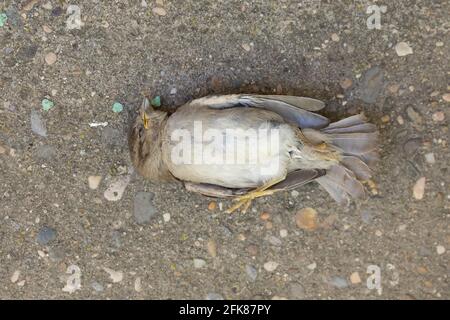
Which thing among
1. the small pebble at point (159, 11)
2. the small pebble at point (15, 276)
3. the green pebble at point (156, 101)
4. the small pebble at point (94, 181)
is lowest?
the small pebble at point (15, 276)

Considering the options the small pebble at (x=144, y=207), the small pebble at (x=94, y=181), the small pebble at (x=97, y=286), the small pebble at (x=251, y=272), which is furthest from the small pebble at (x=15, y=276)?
the small pebble at (x=251, y=272)

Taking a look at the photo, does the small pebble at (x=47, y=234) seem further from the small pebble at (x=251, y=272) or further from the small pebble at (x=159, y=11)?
the small pebble at (x=159, y=11)

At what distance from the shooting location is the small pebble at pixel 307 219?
2.87 meters

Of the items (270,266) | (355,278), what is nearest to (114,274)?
(270,266)

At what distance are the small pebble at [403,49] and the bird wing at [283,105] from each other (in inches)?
21.3

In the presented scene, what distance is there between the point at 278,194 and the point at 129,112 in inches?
36.7

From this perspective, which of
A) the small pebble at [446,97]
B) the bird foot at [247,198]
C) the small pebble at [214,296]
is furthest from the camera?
the small pebble at [214,296]

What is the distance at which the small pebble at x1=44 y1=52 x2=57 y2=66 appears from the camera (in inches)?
116

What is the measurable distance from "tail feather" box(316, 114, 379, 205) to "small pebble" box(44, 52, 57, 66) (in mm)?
1528

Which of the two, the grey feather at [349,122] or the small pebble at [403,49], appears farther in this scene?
the small pebble at [403,49]

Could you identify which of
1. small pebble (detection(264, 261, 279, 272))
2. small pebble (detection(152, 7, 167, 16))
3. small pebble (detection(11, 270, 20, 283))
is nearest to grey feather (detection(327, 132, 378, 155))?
small pebble (detection(264, 261, 279, 272))

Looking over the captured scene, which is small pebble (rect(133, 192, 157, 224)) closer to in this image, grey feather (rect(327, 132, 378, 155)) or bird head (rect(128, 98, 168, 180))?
bird head (rect(128, 98, 168, 180))

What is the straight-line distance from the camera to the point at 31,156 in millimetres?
2990

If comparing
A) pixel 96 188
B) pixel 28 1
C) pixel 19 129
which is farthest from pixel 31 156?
pixel 28 1
